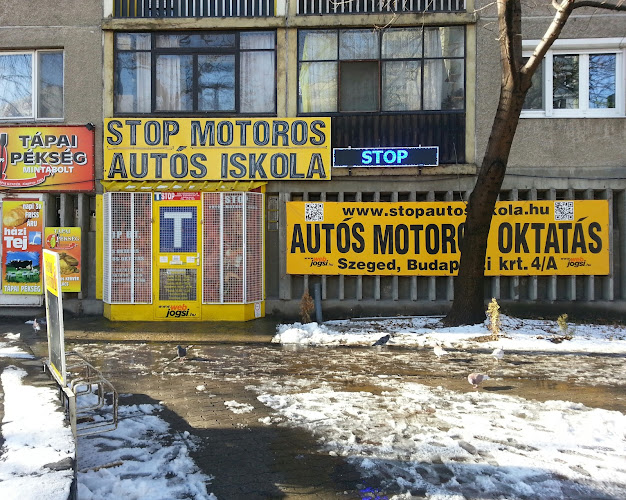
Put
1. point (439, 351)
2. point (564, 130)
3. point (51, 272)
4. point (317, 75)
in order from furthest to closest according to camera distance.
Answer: point (317, 75)
point (564, 130)
point (439, 351)
point (51, 272)

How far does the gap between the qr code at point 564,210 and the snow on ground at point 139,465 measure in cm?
1003

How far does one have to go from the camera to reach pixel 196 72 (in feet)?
44.0

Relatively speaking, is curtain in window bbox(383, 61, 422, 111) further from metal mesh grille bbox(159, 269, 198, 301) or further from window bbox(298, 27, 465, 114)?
metal mesh grille bbox(159, 269, 198, 301)

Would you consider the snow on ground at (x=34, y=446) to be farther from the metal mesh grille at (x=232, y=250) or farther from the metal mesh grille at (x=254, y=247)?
the metal mesh grille at (x=254, y=247)

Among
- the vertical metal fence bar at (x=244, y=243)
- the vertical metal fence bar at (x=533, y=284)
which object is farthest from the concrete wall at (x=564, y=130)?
the vertical metal fence bar at (x=244, y=243)

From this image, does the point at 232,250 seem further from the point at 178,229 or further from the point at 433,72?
the point at 433,72

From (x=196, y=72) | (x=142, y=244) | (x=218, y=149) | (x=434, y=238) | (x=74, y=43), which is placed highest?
(x=74, y=43)

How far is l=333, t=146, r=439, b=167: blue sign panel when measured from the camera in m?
12.9

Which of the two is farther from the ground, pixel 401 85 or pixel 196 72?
pixel 196 72

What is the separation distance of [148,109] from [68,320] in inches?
200

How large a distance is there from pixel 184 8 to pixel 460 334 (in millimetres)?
9348

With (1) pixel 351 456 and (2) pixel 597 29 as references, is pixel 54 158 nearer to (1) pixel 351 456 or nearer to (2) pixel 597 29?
(1) pixel 351 456

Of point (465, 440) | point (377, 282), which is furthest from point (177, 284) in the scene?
point (465, 440)

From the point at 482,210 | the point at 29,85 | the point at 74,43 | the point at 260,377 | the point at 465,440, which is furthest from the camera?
the point at 29,85
